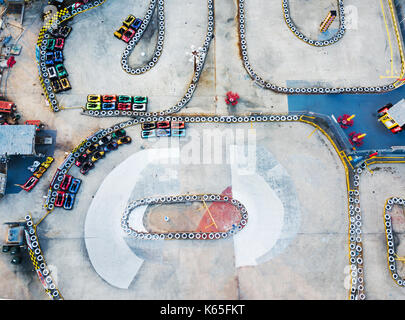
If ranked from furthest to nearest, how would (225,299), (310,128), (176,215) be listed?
1. (310,128)
2. (176,215)
3. (225,299)

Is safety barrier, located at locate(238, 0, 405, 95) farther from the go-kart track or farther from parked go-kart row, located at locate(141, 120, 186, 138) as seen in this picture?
parked go-kart row, located at locate(141, 120, 186, 138)

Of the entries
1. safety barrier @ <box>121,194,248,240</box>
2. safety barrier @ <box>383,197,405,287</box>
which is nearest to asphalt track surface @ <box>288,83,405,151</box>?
safety barrier @ <box>383,197,405,287</box>

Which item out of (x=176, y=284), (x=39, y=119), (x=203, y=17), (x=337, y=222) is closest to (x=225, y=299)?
(x=176, y=284)

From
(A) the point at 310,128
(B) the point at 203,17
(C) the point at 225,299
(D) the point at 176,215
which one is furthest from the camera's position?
(B) the point at 203,17

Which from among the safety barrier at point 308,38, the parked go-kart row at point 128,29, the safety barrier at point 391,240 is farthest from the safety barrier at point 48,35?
the safety barrier at point 391,240

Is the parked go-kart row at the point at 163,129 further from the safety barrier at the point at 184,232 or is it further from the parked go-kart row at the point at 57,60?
the parked go-kart row at the point at 57,60

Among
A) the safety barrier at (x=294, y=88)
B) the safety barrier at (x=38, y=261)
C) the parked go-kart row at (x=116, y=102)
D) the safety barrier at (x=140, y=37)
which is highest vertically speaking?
the safety barrier at (x=140, y=37)

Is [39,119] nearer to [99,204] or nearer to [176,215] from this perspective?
[99,204]

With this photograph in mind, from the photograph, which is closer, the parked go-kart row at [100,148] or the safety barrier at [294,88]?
the parked go-kart row at [100,148]
